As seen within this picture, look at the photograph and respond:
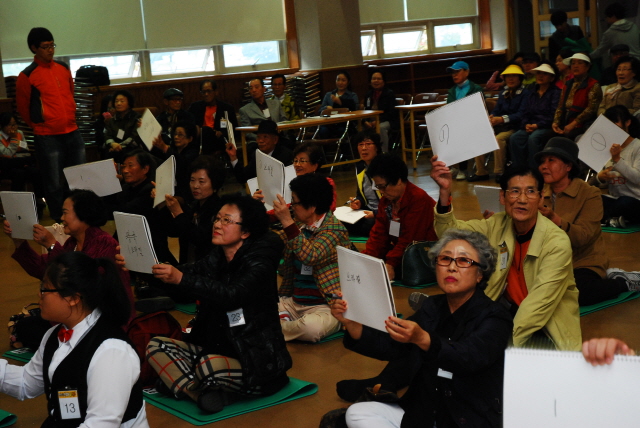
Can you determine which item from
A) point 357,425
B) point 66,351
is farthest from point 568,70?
point 66,351

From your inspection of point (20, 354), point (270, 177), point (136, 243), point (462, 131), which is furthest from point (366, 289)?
point (20, 354)

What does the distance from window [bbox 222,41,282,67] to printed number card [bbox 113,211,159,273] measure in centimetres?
846

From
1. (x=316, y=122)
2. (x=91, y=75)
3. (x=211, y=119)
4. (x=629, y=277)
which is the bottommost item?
(x=629, y=277)

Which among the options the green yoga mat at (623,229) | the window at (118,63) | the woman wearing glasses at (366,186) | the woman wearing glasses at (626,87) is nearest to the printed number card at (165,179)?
the woman wearing glasses at (366,186)

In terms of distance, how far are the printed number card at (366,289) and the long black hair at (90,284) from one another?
0.74 m

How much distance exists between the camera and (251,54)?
12.0 metres

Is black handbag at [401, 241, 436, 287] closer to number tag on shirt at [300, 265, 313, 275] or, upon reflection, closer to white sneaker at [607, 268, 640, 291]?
number tag on shirt at [300, 265, 313, 275]

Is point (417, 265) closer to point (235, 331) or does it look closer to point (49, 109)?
point (235, 331)

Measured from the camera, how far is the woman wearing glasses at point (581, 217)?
164 inches

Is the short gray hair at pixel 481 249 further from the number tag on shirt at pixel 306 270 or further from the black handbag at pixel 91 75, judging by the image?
the black handbag at pixel 91 75

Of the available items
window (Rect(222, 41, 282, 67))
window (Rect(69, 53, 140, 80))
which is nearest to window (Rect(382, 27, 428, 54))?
window (Rect(222, 41, 282, 67))

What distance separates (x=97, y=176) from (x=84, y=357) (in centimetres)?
366

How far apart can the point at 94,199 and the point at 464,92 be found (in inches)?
248

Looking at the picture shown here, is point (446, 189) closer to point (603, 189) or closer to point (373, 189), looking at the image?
point (373, 189)
